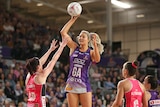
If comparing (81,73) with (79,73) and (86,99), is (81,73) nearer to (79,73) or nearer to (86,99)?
(79,73)

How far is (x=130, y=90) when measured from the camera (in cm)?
623

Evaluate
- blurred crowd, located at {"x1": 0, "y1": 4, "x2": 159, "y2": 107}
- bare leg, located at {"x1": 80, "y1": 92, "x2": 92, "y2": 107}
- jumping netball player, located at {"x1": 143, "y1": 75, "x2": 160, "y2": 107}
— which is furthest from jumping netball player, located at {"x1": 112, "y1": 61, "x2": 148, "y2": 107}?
blurred crowd, located at {"x1": 0, "y1": 4, "x2": 159, "y2": 107}

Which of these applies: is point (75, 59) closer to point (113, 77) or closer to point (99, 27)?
point (113, 77)

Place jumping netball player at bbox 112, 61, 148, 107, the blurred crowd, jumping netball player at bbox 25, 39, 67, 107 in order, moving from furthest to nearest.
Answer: the blurred crowd, jumping netball player at bbox 112, 61, 148, 107, jumping netball player at bbox 25, 39, 67, 107

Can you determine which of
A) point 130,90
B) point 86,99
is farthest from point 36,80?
point 130,90

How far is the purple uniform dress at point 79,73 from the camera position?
21.7 ft

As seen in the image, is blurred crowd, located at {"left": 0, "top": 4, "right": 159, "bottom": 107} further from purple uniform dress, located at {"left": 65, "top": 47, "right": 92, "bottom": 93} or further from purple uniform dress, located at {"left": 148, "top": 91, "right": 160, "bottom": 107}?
purple uniform dress, located at {"left": 148, "top": 91, "right": 160, "bottom": 107}

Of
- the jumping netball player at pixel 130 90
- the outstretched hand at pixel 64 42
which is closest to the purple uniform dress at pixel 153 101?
the jumping netball player at pixel 130 90

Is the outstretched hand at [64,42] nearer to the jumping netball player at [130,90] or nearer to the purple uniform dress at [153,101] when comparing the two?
the jumping netball player at [130,90]

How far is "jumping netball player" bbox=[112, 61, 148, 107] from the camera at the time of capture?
20.3ft

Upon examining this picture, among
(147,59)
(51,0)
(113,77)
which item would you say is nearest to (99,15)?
(51,0)

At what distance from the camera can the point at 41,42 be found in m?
19.5

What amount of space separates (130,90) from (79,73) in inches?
39.0

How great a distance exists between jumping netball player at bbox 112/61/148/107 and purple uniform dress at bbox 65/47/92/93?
0.71 m
